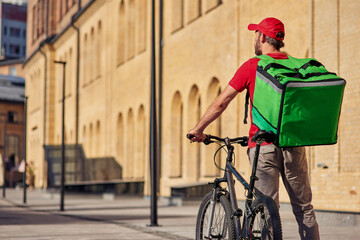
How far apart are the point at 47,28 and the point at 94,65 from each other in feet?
56.3

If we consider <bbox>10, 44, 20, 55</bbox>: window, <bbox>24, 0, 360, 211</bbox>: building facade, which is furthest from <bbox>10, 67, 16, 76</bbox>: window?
<bbox>24, 0, 360, 211</bbox>: building facade

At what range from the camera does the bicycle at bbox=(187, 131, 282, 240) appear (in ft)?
16.7

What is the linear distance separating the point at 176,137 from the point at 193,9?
5.38 meters

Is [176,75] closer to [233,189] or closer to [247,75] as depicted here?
[233,189]

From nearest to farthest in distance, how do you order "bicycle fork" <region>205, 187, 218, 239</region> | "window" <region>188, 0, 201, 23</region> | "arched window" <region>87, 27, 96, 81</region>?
"bicycle fork" <region>205, 187, 218, 239</region> < "window" <region>188, 0, 201, 23</region> < "arched window" <region>87, 27, 96, 81</region>

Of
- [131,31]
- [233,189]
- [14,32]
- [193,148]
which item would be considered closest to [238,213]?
[233,189]

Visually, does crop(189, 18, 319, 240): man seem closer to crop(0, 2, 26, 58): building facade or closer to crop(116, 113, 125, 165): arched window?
crop(116, 113, 125, 165): arched window

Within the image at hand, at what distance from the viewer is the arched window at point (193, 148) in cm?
2920

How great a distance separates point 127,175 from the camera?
3800 centimetres

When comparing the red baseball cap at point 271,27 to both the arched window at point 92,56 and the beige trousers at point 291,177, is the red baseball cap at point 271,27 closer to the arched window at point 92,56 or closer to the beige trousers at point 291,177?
the beige trousers at point 291,177

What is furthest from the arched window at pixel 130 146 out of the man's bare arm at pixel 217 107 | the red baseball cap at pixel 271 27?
the red baseball cap at pixel 271 27

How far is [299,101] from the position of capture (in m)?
4.99

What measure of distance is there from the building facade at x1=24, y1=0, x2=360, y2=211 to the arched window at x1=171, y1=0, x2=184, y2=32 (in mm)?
42

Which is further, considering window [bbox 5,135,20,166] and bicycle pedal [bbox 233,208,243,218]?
window [bbox 5,135,20,166]
